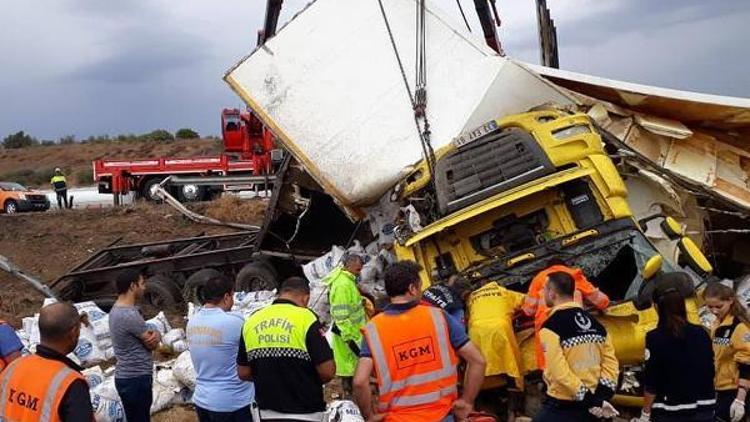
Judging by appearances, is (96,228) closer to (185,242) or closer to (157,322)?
(185,242)

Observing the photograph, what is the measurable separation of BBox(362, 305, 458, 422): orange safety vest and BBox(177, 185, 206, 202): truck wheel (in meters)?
16.7

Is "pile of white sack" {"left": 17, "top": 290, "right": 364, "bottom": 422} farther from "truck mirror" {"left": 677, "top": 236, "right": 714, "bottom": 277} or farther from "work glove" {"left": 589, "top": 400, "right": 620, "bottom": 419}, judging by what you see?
"truck mirror" {"left": 677, "top": 236, "right": 714, "bottom": 277}

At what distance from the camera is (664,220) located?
550 centimetres

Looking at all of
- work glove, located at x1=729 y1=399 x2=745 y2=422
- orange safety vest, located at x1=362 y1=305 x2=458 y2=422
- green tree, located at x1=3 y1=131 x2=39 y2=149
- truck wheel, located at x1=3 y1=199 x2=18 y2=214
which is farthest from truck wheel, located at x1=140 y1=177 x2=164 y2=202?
green tree, located at x1=3 y1=131 x2=39 y2=149

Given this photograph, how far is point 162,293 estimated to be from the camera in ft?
31.4

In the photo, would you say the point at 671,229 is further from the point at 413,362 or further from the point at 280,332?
the point at 280,332

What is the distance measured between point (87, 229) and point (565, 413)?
13188 millimetres

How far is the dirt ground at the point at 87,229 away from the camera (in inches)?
Result: 523

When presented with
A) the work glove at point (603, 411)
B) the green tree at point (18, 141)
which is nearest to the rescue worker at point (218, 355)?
the work glove at point (603, 411)

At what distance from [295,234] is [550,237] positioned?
433 centimetres

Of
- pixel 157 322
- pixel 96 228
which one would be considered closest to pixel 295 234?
pixel 157 322

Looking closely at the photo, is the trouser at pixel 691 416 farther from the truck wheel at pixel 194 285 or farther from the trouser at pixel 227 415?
the truck wheel at pixel 194 285

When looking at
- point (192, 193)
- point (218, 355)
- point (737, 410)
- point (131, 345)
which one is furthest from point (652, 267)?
point (192, 193)

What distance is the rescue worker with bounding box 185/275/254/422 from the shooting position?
12.4ft
